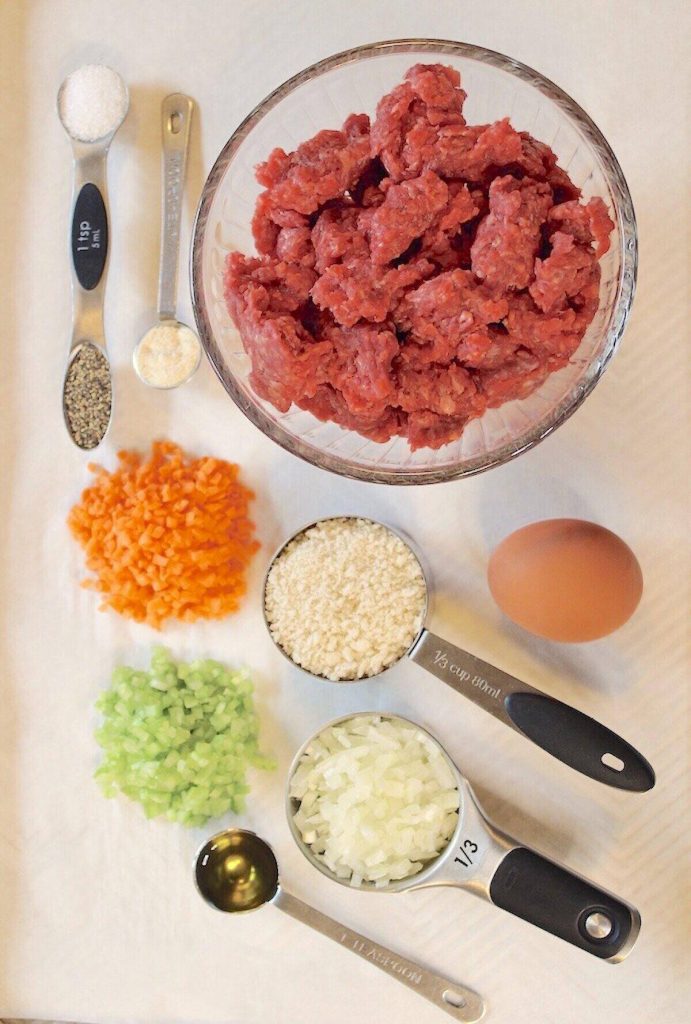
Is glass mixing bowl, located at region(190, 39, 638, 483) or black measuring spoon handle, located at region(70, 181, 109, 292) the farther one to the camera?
black measuring spoon handle, located at region(70, 181, 109, 292)

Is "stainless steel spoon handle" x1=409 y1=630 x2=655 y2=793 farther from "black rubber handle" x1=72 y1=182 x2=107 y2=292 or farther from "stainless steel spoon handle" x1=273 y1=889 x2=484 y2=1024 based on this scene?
"black rubber handle" x1=72 y1=182 x2=107 y2=292

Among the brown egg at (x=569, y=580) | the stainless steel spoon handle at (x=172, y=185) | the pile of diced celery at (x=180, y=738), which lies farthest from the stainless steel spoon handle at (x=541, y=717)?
the stainless steel spoon handle at (x=172, y=185)

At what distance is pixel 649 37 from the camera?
62.4 inches

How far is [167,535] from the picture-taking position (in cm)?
159

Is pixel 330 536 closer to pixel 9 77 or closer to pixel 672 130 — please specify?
pixel 672 130

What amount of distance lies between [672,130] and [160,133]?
92cm

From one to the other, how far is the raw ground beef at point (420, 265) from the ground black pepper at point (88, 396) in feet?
2.00

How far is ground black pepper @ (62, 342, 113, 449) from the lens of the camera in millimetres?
1688

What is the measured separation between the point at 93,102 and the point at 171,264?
328 mm

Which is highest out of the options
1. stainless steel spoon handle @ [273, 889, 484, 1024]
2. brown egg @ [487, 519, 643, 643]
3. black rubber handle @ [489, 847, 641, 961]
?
brown egg @ [487, 519, 643, 643]

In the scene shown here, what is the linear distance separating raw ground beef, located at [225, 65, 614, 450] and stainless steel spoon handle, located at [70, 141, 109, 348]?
620mm

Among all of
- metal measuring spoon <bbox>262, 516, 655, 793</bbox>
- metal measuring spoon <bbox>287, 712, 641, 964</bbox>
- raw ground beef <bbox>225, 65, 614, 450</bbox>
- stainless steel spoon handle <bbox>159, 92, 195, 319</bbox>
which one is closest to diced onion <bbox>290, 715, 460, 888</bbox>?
metal measuring spoon <bbox>287, 712, 641, 964</bbox>

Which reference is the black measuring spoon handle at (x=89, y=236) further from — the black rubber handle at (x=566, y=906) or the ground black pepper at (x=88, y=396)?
the black rubber handle at (x=566, y=906)

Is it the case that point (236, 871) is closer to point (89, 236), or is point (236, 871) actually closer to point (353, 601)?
point (353, 601)
